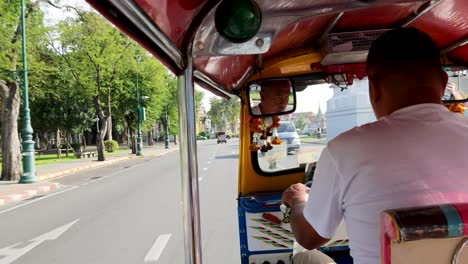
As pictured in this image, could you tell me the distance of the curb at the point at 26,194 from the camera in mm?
11495

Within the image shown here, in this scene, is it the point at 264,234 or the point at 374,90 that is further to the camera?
the point at 264,234

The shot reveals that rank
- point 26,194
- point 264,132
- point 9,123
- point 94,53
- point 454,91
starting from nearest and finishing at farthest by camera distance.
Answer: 1. point 454,91
2. point 264,132
3. point 26,194
4. point 9,123
5. point 94,53

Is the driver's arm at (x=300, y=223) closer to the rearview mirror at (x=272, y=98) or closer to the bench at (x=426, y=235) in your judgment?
the bench at (x=426, y=235)

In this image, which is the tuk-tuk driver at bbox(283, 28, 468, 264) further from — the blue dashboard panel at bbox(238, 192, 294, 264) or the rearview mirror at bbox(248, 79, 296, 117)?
the rearview mirror at bbox(248, 79, 296, 117)

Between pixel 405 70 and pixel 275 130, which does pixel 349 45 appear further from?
pixel 405 70

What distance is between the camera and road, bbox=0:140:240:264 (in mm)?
5812

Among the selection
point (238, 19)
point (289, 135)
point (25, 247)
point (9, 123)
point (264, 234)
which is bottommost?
point (25, 247)

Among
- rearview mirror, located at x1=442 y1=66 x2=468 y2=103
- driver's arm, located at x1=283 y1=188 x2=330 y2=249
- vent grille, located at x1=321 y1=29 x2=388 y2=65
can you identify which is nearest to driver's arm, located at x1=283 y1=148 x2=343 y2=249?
driver's arm, located at x1=283 y1=188 x2=330 y2=249

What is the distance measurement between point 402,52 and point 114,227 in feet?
23.1

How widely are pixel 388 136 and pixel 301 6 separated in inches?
28.1

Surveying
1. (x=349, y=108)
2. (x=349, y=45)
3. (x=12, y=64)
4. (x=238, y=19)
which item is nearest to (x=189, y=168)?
(x=238, y=19)

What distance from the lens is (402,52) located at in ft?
4.35

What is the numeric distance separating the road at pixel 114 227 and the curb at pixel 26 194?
1.92 ft

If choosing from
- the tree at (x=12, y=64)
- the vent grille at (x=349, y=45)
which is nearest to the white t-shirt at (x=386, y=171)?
the vent grille at (x=349, y=45)
